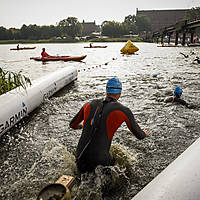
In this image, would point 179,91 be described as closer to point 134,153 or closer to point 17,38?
point 134,153

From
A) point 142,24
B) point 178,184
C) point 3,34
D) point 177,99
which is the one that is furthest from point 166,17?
point 178,184

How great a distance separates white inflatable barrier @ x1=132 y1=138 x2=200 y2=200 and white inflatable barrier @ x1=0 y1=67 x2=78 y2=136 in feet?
13.3

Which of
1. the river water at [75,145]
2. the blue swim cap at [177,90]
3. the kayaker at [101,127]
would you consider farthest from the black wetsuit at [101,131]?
the blue swim cap at [177,90]

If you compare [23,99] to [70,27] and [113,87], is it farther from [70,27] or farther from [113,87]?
[70,27]

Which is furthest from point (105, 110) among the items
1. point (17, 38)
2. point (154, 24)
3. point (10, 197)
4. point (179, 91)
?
point (154, 24)

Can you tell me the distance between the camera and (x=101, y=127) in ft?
9.48

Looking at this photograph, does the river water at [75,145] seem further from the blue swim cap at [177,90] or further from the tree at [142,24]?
the tree at [142,24]

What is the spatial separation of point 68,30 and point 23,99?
5044 inches

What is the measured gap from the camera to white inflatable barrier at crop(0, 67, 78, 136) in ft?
16.7

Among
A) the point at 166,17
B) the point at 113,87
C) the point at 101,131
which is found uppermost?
the point at 166,17

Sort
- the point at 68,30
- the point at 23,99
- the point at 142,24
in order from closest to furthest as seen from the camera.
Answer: the point at 23,99 < the point at 68,30 < the point at 142,24

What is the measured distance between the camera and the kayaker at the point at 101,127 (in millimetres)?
2895

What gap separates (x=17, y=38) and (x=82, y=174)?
407 ft

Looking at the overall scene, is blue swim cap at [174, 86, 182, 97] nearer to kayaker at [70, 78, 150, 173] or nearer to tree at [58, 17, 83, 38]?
kayaker at [70, 78, 150, 173]
